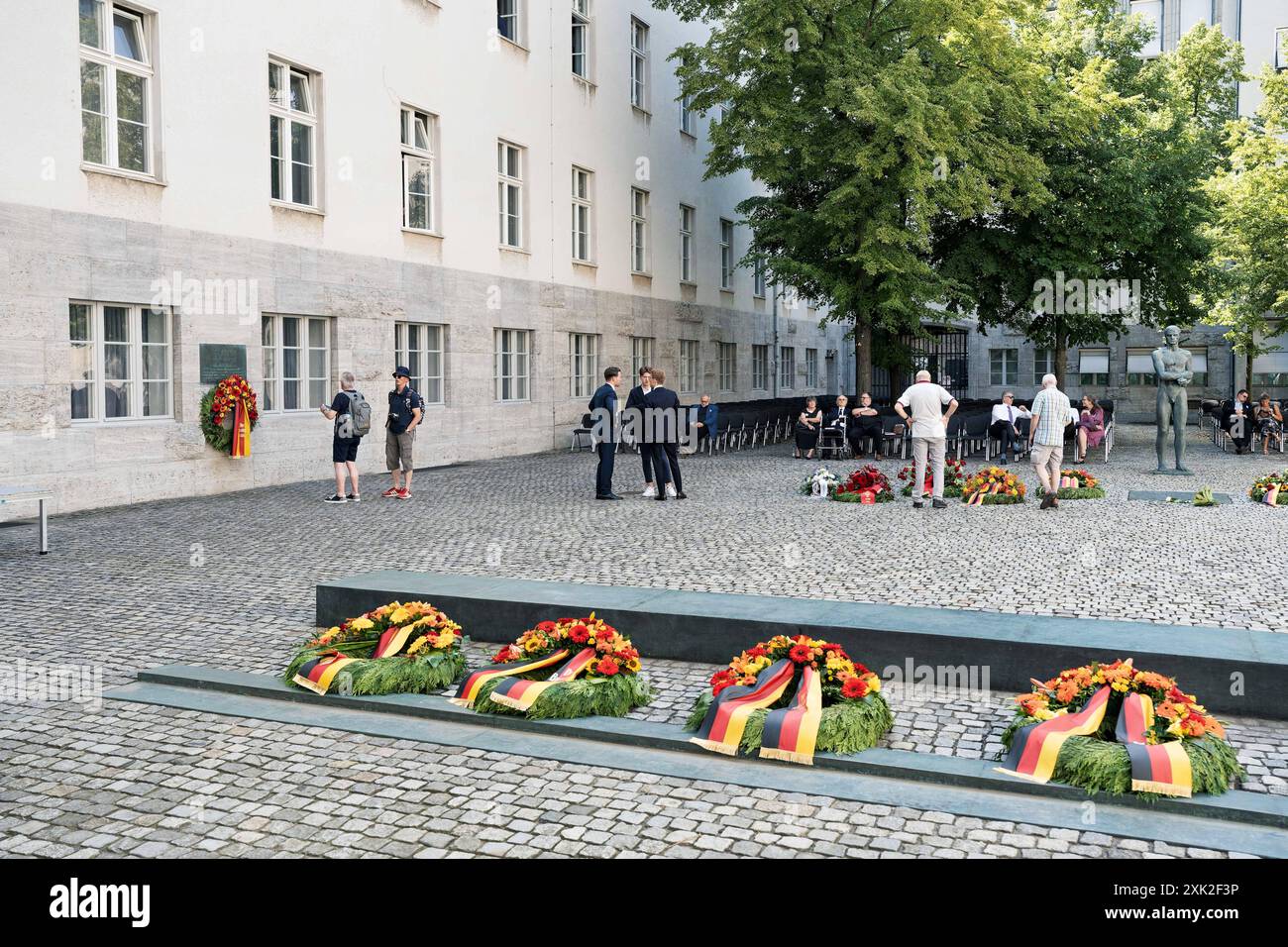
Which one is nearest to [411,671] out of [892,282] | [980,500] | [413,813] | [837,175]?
[413,813]

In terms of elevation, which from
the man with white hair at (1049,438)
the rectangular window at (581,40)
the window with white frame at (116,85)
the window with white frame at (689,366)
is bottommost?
the man with white hair at (1049,438)

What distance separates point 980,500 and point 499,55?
47.8ft

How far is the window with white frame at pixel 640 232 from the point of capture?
33281 millimetres

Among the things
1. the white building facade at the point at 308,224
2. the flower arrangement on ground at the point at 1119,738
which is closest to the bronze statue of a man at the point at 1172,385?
the white building facade at the point at 308,224

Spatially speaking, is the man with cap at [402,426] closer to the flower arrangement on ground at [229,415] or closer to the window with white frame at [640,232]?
the flower arrangement on ground at [229,415]

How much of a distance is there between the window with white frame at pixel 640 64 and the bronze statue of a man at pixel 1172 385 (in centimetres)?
1630

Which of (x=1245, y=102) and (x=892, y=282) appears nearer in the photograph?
(x=892, y=282)

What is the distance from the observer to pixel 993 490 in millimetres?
17500

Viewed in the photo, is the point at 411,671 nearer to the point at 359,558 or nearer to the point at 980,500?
the point at 359,558

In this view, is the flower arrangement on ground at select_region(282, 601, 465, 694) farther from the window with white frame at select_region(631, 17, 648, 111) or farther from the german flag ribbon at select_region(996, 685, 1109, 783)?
the window with white frame at select_region(631, 17, 648, 111)

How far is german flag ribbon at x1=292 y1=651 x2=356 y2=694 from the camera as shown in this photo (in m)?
7.07

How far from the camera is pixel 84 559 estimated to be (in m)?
12.3

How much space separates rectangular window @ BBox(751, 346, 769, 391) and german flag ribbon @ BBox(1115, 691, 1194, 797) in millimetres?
38072

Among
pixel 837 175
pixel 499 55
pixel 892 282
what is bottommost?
pixel 892 282
